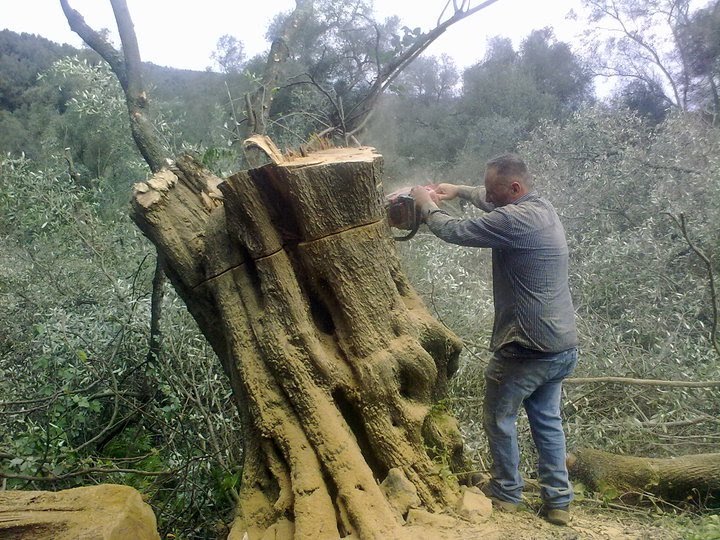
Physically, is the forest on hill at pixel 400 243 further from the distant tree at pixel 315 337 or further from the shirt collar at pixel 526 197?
the shirt collar at pixel 526 197

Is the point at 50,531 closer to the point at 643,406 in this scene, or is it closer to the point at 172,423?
the point at 172,423

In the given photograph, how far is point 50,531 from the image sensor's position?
236cm

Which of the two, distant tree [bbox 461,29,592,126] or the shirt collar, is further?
distant tree [bbox 461,29,592,126]

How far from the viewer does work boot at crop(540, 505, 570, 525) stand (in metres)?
2.80

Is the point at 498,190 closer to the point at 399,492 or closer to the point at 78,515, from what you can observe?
the point at 399,492

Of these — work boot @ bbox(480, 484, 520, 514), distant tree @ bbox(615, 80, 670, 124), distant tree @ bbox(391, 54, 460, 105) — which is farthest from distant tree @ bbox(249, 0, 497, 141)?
work boot @ bbox(480, 484, 520, 514)

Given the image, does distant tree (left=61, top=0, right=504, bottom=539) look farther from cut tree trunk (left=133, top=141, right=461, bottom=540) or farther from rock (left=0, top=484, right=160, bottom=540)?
rock (left=0, top=484, right=160, bottom=540)

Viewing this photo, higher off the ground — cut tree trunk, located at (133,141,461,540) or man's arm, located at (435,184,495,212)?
man's arm, located at (435,184,495,212)

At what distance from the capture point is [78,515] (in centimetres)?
244

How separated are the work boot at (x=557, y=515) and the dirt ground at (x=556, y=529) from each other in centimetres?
4

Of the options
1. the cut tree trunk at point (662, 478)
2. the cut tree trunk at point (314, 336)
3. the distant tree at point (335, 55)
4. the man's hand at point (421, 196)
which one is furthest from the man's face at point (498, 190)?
the distant tree at point (335, 55)

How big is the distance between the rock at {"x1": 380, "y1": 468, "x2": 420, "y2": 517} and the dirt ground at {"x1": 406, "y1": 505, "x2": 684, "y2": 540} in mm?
122

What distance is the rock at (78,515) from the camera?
2342 mm

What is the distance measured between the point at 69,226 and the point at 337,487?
16.7 ft
